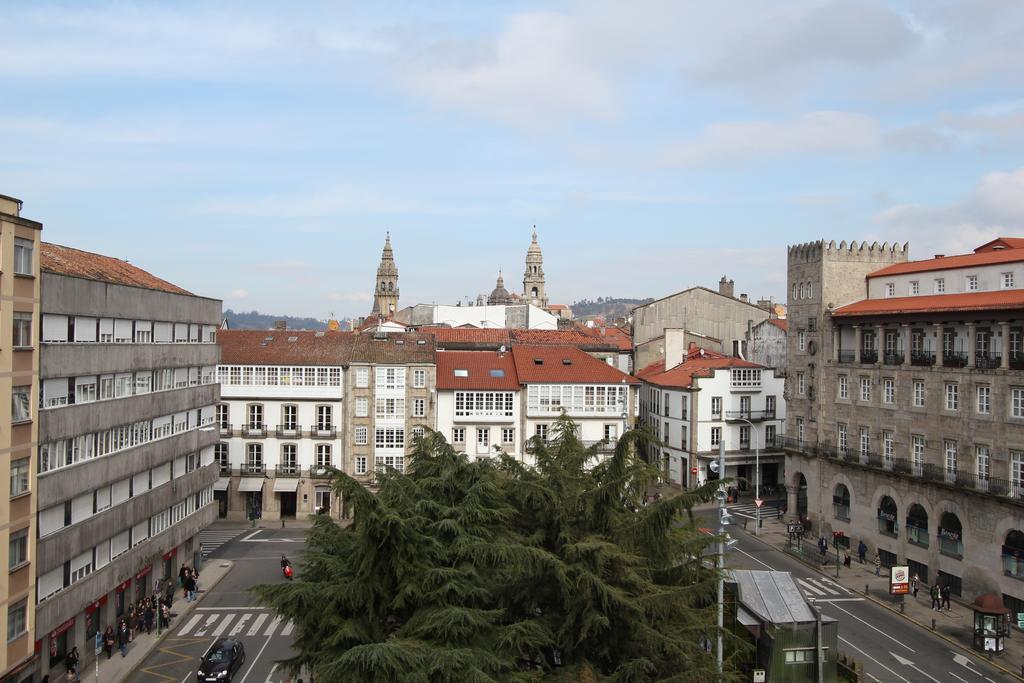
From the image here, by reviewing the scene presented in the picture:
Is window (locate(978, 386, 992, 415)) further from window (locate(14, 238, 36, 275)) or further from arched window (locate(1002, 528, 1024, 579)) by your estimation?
window (locate(14, 238, 36, 275))

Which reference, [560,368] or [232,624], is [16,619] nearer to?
[232,624]

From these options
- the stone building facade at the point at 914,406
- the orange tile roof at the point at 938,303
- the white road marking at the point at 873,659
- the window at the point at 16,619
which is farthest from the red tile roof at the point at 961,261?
the window at the point at 16,619

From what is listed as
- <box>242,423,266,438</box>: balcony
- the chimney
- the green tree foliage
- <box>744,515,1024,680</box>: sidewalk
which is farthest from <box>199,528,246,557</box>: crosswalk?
the chimney

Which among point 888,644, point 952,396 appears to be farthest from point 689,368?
point 888,644

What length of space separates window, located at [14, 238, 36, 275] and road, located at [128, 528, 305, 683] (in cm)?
1413

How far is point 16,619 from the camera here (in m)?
29.9

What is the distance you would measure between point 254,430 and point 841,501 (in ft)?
137

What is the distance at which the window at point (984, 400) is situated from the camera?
146 feet

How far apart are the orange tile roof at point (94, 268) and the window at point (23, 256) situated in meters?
1.21

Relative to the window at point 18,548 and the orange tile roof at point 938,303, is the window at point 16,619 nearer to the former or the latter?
the window at point 18,548

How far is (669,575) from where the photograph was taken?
24.4 m

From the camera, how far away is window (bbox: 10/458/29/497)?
2975 centimetres

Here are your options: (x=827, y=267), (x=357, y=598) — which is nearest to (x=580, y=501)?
(x=357, y=598)

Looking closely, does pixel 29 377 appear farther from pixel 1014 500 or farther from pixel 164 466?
pixel 1014 500
